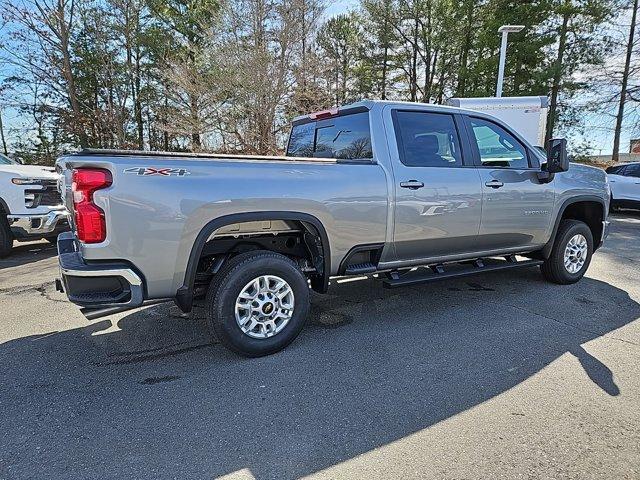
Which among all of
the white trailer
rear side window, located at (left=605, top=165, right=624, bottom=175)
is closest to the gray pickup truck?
the white trailer

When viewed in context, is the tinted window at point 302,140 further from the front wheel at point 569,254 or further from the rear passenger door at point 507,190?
the front wheel at point 569,254

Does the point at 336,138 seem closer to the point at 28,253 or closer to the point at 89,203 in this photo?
the point at 89,203

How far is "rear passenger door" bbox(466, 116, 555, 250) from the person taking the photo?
4266 mm

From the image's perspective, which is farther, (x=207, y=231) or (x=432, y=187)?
(x=432, y=187)

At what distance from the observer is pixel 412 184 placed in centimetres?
372

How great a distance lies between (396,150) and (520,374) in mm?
2071

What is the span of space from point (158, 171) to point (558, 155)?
3891mm

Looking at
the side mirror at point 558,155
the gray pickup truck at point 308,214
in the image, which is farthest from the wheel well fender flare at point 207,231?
the side mirror at point 558,155

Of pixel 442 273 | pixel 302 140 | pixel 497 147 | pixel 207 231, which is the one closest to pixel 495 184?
pixel 497 147

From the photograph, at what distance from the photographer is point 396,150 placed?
12.3ft

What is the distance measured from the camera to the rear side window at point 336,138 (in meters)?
3.83

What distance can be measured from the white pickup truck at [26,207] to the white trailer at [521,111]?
919cm

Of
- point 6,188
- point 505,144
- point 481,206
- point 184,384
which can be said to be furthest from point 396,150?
point 6,188

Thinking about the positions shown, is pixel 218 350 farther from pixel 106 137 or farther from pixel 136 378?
pixel 106 137
